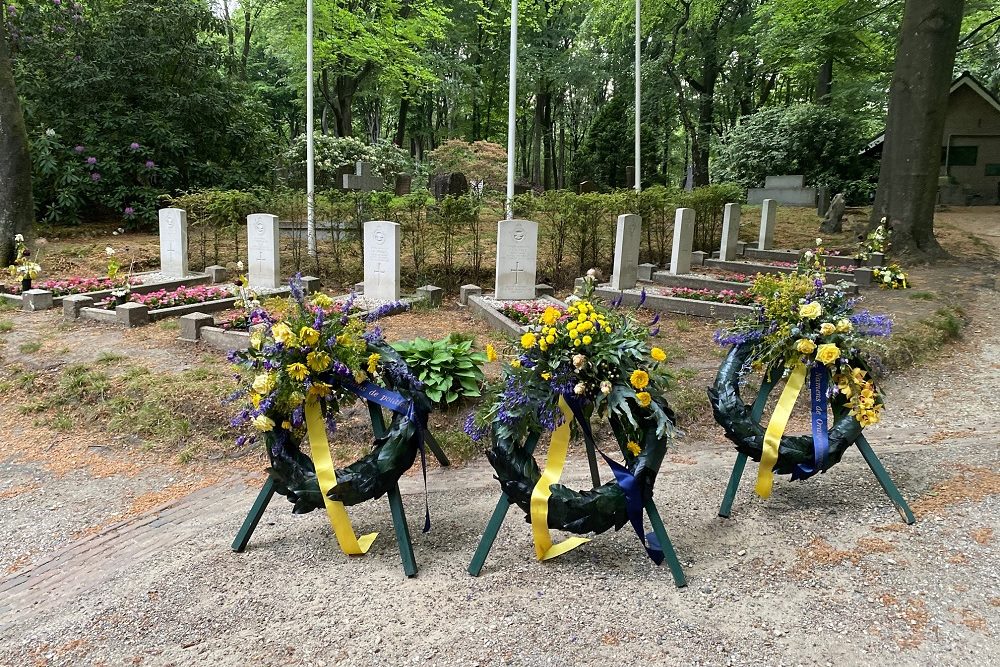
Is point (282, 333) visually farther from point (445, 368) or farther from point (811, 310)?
point (811, 310)

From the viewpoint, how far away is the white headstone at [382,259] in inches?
362

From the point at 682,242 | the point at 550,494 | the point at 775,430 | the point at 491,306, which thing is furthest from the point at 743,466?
the point at 682,242

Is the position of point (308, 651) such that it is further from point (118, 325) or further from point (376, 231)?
point (376, 231)

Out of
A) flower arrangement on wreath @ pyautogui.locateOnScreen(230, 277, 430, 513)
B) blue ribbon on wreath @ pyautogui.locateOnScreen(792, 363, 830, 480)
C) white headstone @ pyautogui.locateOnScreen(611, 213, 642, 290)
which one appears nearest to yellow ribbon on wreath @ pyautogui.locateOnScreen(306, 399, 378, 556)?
flower arrangement on wreath @ pyautogui.locateOnScreen(230, 277, 430, 513)

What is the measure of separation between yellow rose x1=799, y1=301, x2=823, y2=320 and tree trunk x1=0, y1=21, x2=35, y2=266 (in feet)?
41.3

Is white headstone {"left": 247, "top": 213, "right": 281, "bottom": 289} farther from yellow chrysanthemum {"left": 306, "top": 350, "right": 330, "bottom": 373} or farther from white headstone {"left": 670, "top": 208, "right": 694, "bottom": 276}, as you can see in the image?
yellow chrysanthemum {"left": 306, "top": 350, "right": 330, "bottom": 373}

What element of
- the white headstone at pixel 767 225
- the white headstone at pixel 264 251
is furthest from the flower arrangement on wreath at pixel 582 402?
the white headstone at pixel 767 225

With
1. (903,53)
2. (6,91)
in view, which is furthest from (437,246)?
(903,53)

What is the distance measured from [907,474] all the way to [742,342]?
152 centimetres

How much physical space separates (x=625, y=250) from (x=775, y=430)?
6549 millimetres

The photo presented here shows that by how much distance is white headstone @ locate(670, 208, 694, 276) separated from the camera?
36.3 ft

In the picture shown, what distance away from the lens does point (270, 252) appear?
390 inches

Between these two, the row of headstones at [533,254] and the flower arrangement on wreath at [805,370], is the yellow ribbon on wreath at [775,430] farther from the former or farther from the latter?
the row of headstones at [533,254]

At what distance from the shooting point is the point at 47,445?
527cm
